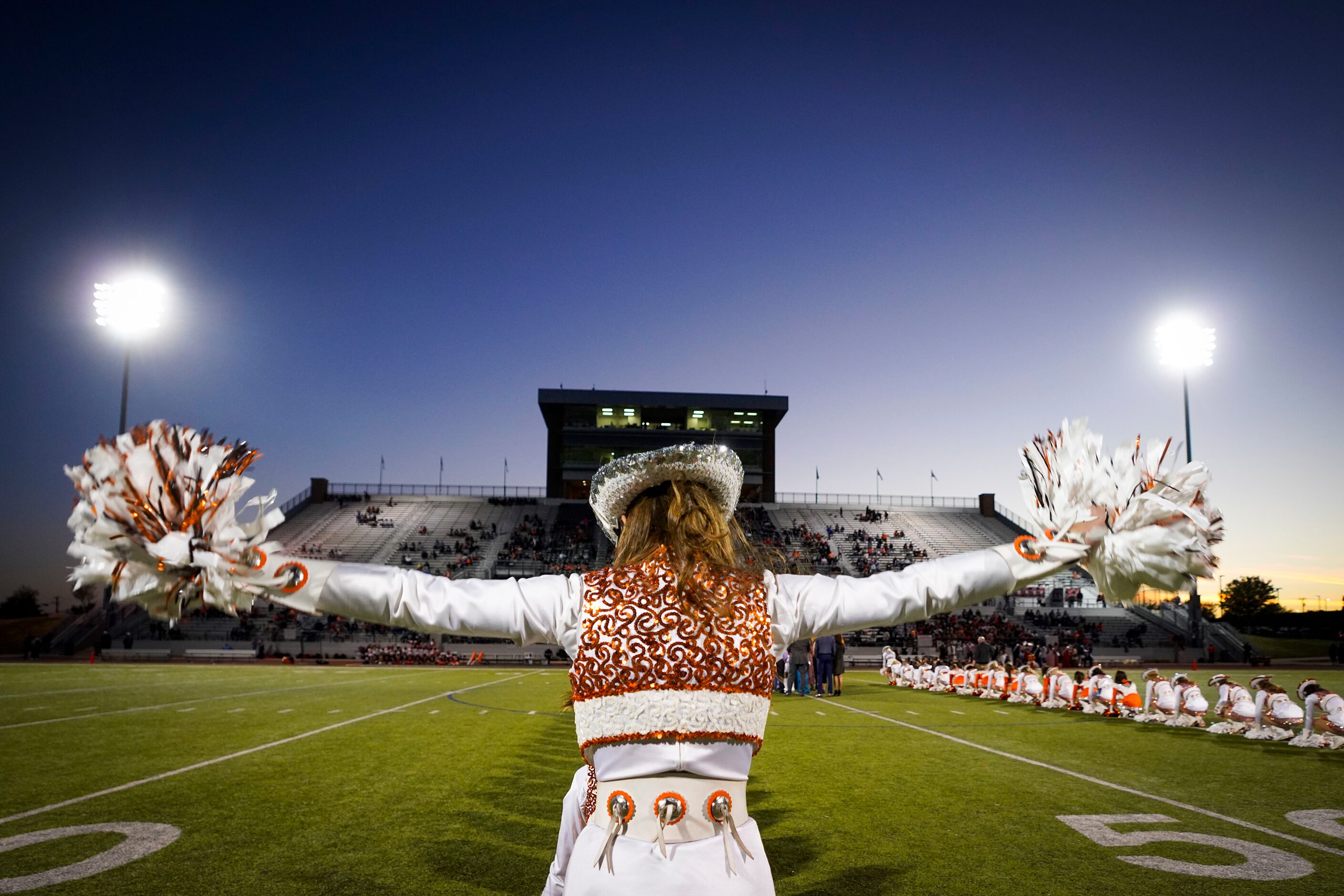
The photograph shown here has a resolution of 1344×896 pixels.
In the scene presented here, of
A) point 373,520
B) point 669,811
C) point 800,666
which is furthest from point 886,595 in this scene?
point 373,520

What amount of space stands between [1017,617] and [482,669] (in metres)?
21.9

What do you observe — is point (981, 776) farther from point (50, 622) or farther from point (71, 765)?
point (50, 622)

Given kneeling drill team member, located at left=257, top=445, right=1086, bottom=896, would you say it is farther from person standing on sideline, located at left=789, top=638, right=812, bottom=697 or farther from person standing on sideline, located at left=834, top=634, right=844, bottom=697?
person standing on sideline, located at left=834, top=634, right=844, bottom=697

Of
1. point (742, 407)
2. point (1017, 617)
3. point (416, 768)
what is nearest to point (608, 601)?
point (416, 768)

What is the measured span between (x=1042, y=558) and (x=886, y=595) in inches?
15.2

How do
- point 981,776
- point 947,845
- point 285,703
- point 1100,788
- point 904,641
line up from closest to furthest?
1. point 947,845
2. point 1100,788
3. point 981,776
4. point 285,703
5. point 904,641

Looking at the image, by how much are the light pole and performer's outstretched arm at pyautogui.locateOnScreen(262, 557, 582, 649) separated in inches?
1238

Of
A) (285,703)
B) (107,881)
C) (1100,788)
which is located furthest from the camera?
(285,703)

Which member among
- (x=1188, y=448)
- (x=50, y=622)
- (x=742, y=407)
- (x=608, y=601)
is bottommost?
(x=50, y=622)

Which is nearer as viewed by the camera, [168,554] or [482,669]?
[168,554]

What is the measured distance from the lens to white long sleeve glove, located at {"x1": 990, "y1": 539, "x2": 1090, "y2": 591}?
197 centimetres

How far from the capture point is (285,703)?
13.4m

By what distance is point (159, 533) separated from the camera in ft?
6.11

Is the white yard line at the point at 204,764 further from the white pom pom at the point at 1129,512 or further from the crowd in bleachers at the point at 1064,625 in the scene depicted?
the crowd in bleachers at the point at 1064,625
